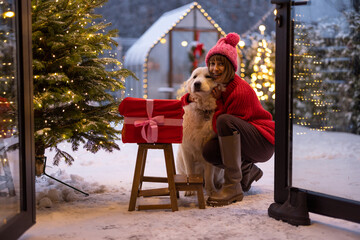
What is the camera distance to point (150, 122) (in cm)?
263

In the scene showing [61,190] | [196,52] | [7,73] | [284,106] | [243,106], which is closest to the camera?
[7,73]

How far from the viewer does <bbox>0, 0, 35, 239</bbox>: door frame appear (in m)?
2.09

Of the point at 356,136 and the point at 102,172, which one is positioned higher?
the point at 356,136

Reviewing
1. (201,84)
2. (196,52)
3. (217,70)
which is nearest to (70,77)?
(201,84)

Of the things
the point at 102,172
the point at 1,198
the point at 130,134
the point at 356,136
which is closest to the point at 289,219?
the point at 356,136

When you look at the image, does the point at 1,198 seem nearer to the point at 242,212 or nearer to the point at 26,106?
the point at 26,106

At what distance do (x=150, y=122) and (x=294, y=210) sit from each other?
0.97 m

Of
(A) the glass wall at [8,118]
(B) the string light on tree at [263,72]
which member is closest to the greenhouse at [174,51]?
(B) the string light on tree at [263,72]

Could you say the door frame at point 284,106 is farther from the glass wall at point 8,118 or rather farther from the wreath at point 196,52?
the wreath at point 196,52

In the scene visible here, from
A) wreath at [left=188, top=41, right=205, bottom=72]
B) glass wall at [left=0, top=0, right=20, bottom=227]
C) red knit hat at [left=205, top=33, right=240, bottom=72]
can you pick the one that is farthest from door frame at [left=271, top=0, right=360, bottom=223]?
wreath at [left=188, top=41, right=205, bottom=72]

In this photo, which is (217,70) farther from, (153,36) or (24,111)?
(153,36)

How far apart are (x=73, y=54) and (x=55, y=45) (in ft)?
0.42

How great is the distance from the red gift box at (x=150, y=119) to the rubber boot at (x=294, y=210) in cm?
74

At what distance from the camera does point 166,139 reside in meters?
2.69
